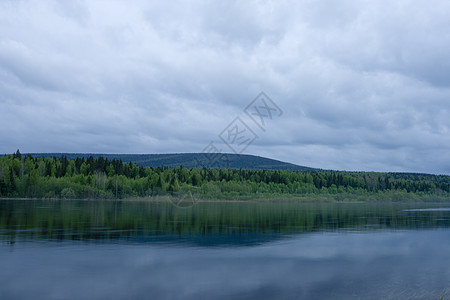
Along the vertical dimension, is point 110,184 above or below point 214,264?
above

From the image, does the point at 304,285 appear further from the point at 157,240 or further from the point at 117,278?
the point at 157,240

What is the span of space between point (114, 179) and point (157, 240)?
13303 centimetres

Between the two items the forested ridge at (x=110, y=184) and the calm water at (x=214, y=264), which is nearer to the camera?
the calm water at (x=214, y=264)

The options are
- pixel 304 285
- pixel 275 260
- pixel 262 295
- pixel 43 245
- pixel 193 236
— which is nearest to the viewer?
pixel 262 295

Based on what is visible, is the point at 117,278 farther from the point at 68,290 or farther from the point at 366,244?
the point at 366,244

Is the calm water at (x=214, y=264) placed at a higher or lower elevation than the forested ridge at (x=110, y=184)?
lower

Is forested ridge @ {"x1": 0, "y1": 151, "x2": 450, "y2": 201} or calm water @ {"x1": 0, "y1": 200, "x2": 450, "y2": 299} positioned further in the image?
forested ridge @ {"x1": 0, "y1": 151, "x2": 450, "y2": 201}

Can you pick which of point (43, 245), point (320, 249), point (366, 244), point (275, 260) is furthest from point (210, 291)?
point (366, 244)

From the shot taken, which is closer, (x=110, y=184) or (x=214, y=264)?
(x=214, y=264)

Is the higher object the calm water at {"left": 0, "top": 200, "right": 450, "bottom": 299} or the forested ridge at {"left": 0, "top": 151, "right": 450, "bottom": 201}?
the forested ridge at {"left": 0, "top": 151, "right": 450, "bottom": 201}

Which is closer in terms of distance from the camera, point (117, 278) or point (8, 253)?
point (117, 278)

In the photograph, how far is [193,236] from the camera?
43938 millimetres

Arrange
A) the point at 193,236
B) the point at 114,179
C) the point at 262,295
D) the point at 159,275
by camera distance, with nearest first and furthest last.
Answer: the point at 262,295, the point at 159,275, the point at 193,236, the point at 114,179

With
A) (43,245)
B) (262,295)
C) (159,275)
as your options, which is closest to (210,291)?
(262,295)
